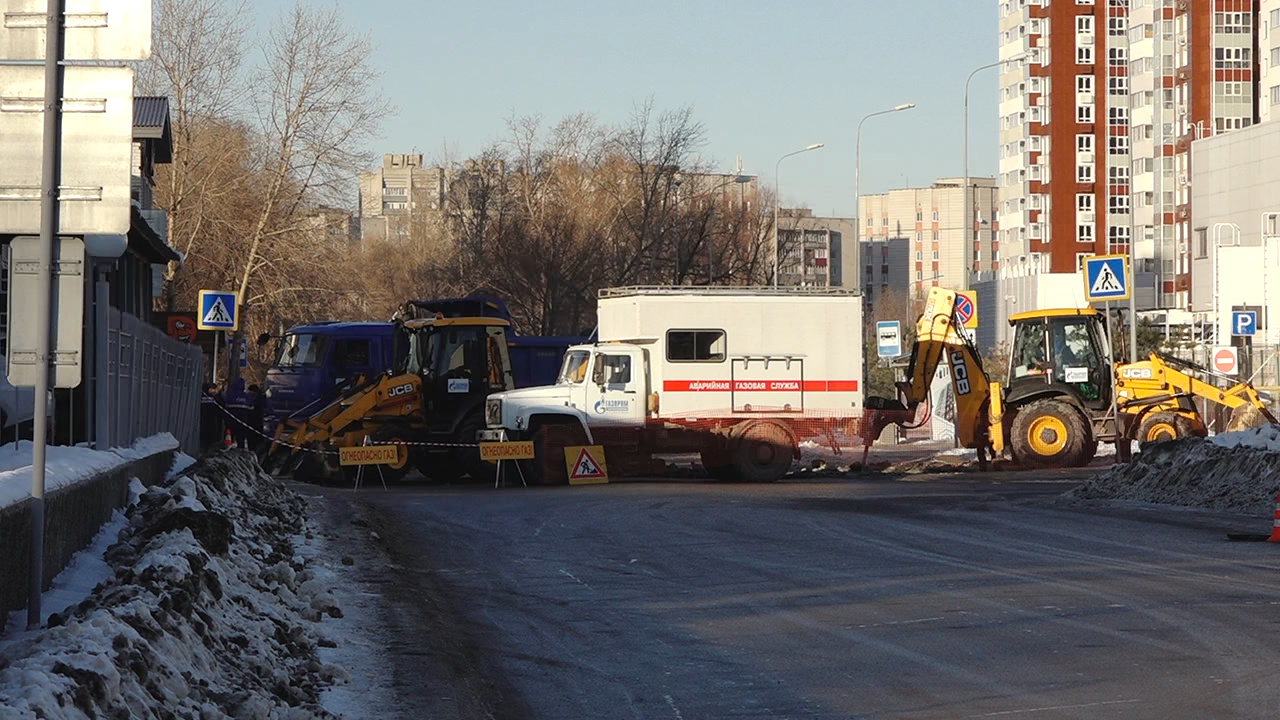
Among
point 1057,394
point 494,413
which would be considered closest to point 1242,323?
point 1057,394

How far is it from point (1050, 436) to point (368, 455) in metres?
13.0

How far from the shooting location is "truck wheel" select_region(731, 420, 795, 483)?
29.9 meters

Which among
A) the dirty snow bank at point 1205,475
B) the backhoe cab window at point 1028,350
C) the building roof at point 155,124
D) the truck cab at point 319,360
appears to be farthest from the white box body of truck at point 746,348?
the building roof at point 155,124

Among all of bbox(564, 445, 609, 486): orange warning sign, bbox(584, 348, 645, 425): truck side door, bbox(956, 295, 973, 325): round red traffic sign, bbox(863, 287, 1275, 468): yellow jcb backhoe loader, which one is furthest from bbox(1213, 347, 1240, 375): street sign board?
bbox(564, 445, 609, 486): orange warning sign

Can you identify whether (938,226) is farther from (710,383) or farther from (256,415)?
(710,383)

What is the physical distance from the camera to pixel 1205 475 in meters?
23.0

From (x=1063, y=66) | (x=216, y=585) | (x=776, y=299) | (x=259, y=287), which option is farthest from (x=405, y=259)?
(x=216, y=585)

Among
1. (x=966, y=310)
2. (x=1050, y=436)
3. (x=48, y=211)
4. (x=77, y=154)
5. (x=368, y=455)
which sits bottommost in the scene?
(x=368, y=455)

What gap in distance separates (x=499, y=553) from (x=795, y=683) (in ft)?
25.4

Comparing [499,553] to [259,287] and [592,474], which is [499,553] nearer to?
[592,474]

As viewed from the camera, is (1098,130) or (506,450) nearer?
(506,450)

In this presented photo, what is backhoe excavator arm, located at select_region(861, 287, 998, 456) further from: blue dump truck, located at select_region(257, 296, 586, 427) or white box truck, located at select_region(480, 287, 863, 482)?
blue dump truck, located at select_region(257, 296, 586, 427)

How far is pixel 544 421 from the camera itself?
2911 cm

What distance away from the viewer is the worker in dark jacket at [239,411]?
3512 centimetres
